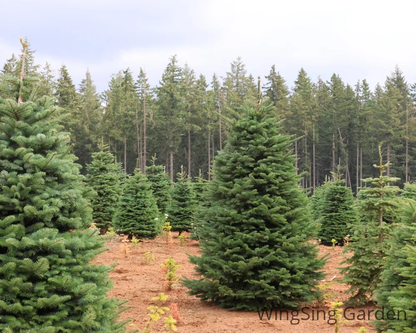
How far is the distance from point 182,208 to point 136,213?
3.20 meters

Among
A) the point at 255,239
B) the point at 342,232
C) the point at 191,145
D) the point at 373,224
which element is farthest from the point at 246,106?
the point at 191,145

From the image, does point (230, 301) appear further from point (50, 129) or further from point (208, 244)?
point (50, 129)

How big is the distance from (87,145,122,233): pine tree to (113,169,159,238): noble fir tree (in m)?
1.41

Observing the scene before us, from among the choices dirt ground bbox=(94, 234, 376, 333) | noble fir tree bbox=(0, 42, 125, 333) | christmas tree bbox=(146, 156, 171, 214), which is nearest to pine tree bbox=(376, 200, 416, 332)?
dirt ground bbox=(94, 234, 376, 333)

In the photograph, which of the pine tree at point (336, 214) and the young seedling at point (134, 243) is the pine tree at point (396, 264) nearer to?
the young seedling at point (134, 243)

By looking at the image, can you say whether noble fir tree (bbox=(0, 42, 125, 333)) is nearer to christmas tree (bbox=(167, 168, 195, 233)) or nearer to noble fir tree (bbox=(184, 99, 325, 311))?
noble fir tree (bbox=(184, 99, 325, 311))

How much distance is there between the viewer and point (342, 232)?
52.4 feet

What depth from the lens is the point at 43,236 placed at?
356 cm

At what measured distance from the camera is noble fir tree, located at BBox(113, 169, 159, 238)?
555 inches

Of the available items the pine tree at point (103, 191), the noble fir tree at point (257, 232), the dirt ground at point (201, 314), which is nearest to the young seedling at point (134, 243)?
the dirt ground at point (201, 314)

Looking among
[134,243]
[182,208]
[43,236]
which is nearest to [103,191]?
[182,208]

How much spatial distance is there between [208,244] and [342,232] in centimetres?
1076

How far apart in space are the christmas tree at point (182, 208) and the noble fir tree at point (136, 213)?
251 centimetres

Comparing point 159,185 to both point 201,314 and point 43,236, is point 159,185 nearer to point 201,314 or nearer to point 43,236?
point 201,314
